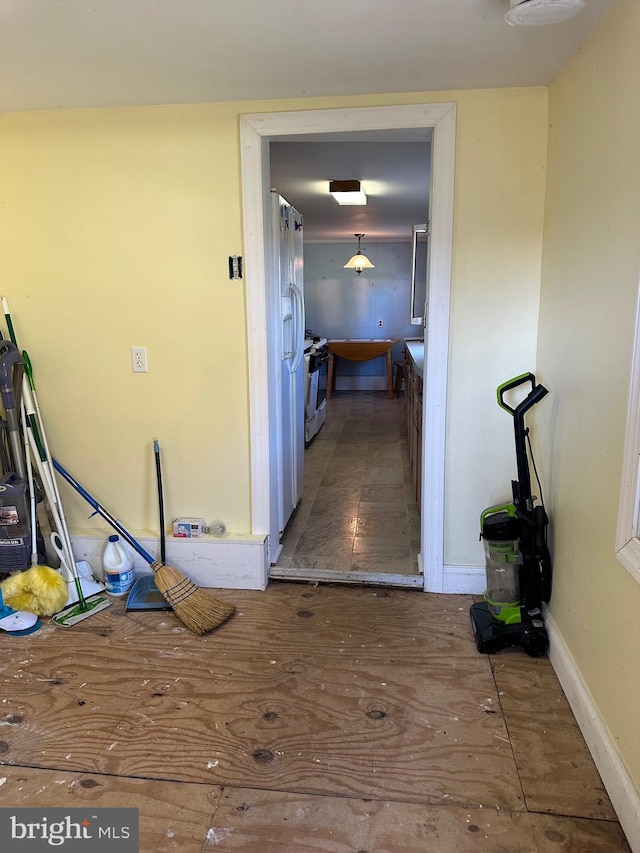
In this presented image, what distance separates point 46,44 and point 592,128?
5.54 feet

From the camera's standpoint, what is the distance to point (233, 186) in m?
2.42

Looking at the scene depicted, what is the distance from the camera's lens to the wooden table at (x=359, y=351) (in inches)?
306

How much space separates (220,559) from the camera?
2.66m

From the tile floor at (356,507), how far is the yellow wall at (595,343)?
3.22ft

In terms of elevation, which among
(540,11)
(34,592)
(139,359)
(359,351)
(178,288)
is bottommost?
(34,592)

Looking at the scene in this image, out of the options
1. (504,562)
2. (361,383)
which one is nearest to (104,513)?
(504,562)

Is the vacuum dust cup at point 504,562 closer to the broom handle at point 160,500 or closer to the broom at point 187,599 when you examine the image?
the broom at point 187,599

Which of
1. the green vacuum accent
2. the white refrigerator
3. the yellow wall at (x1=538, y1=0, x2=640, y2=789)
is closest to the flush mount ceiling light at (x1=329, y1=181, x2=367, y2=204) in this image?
the white refrigerator

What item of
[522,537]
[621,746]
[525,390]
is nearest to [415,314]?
[525,390]

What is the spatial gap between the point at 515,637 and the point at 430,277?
143cm

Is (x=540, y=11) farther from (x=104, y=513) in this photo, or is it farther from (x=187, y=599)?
(x=104, y=513)

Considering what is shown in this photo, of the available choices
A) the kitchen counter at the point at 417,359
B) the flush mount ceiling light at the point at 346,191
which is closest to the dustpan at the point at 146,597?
the kitchen counter at the point at 417,359

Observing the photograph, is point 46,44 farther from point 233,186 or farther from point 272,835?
point 272,835

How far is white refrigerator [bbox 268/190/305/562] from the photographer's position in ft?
9.02
